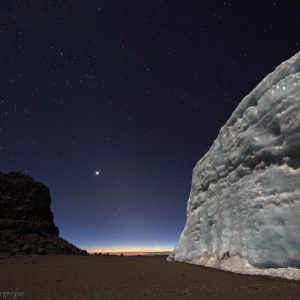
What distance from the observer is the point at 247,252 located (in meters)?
9.13

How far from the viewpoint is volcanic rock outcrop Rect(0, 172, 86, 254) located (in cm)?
3747

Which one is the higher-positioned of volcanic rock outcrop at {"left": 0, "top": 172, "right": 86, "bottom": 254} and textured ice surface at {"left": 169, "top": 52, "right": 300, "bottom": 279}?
volcanic rock outcrop at {"left": 0, "top": 172, "right": 86, "bottom": 254}

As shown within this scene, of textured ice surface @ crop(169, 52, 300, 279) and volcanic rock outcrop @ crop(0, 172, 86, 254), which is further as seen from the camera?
volcanic rock outcrop @ crop(0, 172, 86, 254)

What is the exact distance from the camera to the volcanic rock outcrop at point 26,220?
37.5m

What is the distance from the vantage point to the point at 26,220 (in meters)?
48.4

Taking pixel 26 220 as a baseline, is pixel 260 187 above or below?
below

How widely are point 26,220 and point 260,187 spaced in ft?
152

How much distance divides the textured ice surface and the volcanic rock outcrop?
29.4m

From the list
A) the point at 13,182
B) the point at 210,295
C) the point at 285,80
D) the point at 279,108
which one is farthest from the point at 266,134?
the point at 13,182

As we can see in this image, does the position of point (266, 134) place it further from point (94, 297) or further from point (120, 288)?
point (94, 297)

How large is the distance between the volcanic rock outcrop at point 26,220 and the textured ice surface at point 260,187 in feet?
96.5

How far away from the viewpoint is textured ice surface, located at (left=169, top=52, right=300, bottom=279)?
315 inches

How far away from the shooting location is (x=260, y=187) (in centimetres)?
943

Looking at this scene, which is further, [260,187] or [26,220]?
[26,220]
